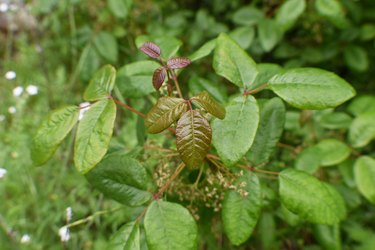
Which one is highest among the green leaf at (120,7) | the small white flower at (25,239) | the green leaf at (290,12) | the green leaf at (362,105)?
the green leaf at (120,7)

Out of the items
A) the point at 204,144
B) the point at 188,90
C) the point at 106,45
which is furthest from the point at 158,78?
the point at 106,45

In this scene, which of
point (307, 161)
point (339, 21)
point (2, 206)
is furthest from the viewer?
point (2, 206)

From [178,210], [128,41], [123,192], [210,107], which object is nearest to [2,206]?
[128,41]

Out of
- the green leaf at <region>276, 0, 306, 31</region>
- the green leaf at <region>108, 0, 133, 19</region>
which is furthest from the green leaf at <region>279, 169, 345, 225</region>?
the green leaf at <region>108, 0, 133, 19</region>

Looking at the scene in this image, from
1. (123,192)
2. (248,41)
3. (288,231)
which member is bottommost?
(288,231)

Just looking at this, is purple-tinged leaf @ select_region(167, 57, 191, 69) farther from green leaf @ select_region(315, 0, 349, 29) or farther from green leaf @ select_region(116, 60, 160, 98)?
green leaf @ select_region(315, 0, 349, 29)

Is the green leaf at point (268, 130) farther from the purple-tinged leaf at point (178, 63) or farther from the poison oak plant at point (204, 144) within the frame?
the purple-tinged leaf at point (178, 63)

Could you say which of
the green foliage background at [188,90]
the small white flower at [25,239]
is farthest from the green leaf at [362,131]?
the small white flower at [25,239]

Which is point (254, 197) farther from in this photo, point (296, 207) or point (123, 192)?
point (123, 192)
